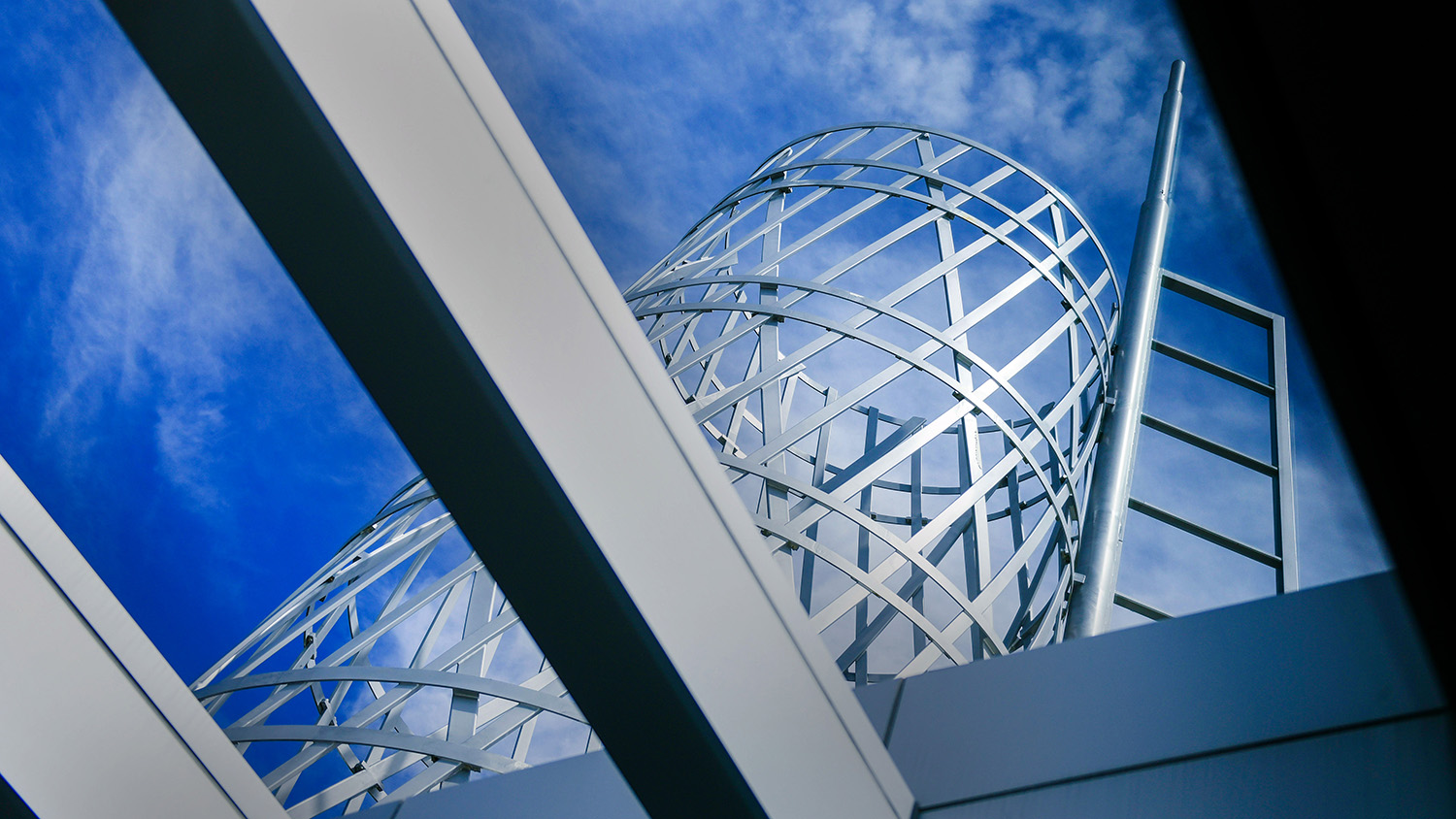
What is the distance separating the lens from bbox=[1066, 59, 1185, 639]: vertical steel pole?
328 inches

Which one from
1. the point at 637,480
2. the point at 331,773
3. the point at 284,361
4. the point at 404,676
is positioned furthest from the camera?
the point at 331,773

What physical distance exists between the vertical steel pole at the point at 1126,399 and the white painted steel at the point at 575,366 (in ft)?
17.4

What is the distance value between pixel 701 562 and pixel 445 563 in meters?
34.6

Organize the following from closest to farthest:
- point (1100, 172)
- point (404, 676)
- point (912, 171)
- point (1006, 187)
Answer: point (404, 676) < point (912, 171) < point (1006, 187) < point (1100, 172)

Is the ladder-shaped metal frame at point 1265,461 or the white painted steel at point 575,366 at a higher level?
the white painted steel at point 575,366

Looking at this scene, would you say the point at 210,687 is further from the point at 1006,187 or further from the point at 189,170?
the point at 189,170

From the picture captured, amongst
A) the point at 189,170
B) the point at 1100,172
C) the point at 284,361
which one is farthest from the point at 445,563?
the point at 1100,172

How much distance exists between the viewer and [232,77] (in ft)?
4.85

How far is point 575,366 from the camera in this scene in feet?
6.08

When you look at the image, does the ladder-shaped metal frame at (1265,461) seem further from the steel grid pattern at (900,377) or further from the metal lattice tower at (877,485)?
the steel grid pattern at (900,377)

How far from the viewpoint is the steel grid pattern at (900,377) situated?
8016mm

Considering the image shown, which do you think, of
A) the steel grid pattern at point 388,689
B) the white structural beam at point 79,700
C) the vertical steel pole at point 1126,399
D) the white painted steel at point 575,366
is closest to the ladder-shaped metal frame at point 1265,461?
the vertical steel pole at point 1126,399

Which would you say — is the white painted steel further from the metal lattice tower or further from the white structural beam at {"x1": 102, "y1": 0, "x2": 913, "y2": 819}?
the metal lattice tower

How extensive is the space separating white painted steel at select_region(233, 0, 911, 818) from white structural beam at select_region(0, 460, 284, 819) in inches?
71.7
